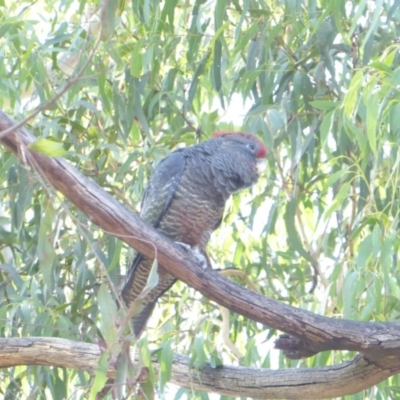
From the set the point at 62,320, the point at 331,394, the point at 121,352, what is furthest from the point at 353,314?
the point at 121,352

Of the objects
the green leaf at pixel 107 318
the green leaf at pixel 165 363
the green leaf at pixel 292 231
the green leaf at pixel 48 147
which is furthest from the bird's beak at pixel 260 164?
the green leaf at pixel 48 147

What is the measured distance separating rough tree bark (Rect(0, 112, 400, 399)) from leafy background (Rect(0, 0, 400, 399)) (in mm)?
160

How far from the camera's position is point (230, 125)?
142 inches

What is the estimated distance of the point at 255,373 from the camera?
2.52m

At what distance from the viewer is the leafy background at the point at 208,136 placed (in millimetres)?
2693

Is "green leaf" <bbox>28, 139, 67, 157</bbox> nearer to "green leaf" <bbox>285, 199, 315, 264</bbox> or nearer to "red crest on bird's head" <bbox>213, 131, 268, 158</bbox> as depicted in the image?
"green leaf" <bbox>285, 199, 315, 264</bbox>

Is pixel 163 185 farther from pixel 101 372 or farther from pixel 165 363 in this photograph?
pixel 101 372

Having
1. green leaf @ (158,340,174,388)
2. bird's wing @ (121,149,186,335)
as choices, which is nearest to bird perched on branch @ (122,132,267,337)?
bird's wing @ (121,149,186,335)

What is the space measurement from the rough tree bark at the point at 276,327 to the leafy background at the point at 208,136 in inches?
6.3

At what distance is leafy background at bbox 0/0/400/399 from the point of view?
8.84ft

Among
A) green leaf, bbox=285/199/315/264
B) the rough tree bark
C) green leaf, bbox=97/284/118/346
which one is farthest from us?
green leaf, bbox=285/199/315/264

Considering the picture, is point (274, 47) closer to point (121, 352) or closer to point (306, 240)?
point (306, 240)

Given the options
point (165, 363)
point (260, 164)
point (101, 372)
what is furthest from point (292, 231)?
point (101, 372)

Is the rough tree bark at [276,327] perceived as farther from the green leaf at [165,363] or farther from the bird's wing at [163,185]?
the bird's wing at [163,185]
